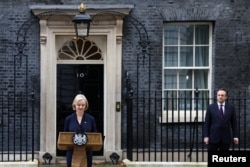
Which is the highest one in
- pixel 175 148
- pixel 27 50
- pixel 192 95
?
pixel 27 50

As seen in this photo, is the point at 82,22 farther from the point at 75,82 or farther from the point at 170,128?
the point at 170,128

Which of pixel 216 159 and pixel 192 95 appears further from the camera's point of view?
pixel 192 95

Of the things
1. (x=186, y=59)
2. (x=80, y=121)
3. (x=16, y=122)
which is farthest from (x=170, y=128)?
(x=80, y=121)

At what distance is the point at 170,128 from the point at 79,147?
5497 mm

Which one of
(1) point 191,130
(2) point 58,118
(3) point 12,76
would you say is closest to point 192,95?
(1) point 191,130

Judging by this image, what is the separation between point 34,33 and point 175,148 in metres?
4.16

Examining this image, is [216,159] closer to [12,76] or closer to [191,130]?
[191,130]

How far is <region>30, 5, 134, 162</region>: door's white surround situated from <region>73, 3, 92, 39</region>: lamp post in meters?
0.46

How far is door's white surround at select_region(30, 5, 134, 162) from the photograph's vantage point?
14.5 meters

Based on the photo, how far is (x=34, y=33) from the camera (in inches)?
576

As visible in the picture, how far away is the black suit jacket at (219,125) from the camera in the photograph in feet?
37.9

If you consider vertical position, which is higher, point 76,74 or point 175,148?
point 76,74

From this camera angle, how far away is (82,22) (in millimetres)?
13719

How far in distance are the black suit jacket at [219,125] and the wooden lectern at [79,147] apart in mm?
2742
